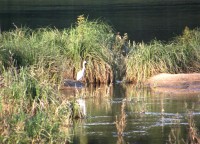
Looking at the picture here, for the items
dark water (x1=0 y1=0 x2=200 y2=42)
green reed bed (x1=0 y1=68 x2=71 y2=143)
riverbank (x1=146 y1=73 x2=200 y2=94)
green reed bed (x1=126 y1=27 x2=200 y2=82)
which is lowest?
green reed bed (x1=0 y1=68 x2=71 y2=143)

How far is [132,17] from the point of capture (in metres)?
60.0

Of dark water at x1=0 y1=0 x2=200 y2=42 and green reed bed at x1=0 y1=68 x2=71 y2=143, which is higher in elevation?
dark water at x1=0 y1=0 x2=200 y2=42

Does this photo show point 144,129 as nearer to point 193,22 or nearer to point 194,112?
point 194,112

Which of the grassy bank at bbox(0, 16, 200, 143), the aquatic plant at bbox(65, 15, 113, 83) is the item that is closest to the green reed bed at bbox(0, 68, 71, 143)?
the grassy bank at bbox(0, 16, 200, 143)

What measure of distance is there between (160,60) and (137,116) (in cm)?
680

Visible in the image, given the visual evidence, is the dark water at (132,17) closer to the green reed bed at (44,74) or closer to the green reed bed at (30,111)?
the green reed bed at (44,74)

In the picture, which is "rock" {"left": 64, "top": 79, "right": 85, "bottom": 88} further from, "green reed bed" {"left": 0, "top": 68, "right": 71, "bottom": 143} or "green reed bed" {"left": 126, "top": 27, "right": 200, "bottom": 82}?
"green reed bed" {"left": 0, "top": 68, "right": 71, "bottom": 143}

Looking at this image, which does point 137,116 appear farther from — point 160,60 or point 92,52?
point 92,52

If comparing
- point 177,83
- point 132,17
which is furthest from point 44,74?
point 132,17

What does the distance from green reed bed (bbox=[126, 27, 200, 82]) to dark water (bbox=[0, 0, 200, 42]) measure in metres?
18.8

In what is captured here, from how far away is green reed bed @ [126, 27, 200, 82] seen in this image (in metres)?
24.1

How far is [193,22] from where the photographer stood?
55719 millimetres

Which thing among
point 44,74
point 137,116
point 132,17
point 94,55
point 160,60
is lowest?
point 137,116

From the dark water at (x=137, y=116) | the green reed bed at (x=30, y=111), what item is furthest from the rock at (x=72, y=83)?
the green reed bed at (x=30, y=111)
